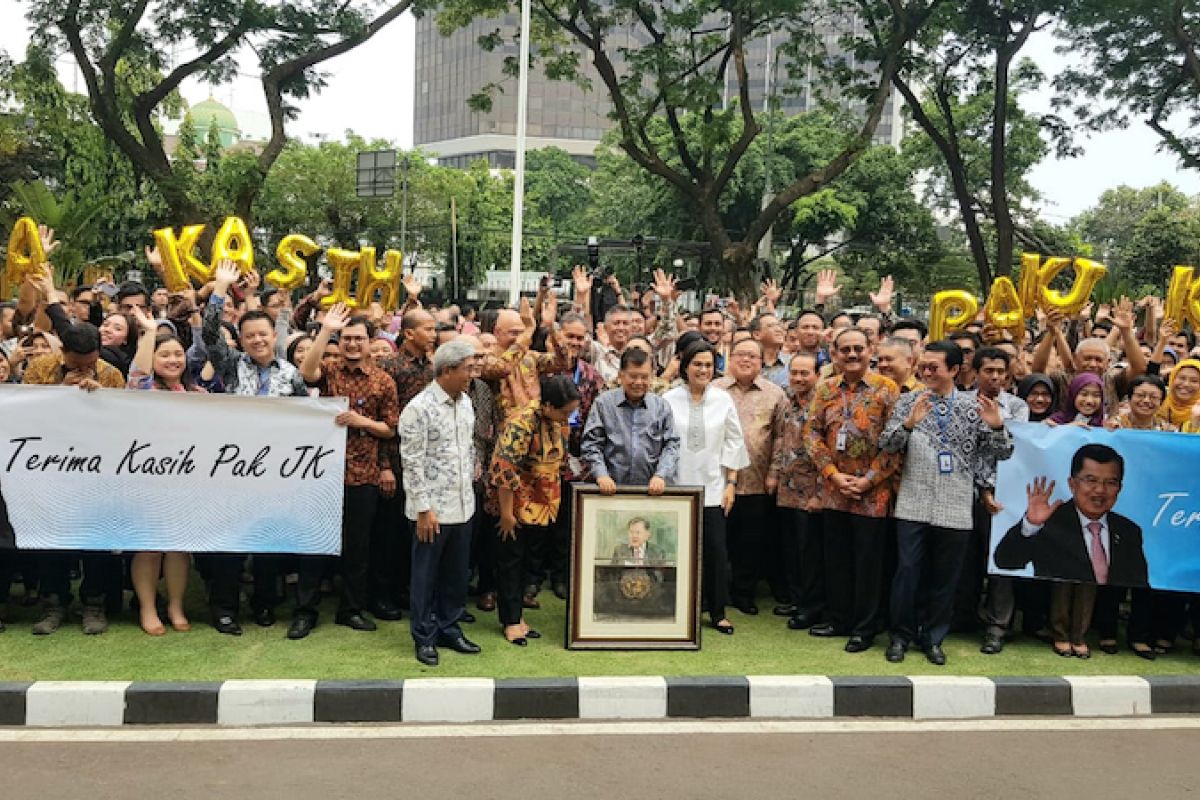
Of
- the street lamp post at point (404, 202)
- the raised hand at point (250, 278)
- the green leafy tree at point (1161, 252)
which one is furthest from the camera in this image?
the street lamp post at point (404, 202)

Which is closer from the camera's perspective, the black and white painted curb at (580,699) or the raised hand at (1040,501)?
the black and white painted curb at (580,699)

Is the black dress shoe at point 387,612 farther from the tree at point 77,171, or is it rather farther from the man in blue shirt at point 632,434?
the tree at point 77,171

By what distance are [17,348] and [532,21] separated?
13159 mm

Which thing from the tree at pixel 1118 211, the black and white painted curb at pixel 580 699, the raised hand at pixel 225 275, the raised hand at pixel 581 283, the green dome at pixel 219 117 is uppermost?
the green dome at pixel 219 117

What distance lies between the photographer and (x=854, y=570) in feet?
20.6

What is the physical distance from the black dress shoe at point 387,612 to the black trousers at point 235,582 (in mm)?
565

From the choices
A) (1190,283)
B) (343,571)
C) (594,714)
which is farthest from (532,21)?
(594,714)

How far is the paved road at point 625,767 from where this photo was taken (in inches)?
168

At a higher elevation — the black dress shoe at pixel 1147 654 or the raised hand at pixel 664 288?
the raised hand at pixel 664 288

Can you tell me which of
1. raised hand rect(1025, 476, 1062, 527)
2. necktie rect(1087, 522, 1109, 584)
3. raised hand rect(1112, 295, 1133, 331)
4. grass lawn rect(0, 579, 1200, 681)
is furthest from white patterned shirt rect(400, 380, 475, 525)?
raised hand rect(1112, 295, 1133, 331)

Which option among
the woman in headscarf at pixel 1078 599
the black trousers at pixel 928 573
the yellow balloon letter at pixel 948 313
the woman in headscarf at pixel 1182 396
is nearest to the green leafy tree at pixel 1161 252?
the yellow balloon letter at pixel 948 313

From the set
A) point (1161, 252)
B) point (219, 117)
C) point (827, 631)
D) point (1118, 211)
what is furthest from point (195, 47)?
point (219, 117)

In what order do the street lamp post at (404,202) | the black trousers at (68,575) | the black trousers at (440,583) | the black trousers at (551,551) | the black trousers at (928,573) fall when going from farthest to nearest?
the street lamp post at (404,202)
the black trousers at (551,551)
the black trousers at (68,575)
the black trousers at (928,573)
the black trousers at (440,583)

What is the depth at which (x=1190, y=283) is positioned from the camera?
798 centimetres
